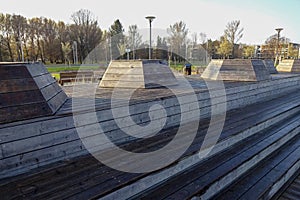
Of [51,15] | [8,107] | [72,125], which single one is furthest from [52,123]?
[51,15]

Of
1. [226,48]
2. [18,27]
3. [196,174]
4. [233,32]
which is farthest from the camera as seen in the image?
[233,32]

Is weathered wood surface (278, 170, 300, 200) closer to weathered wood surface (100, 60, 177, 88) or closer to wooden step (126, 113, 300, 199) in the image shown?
wooden step (126, 113, 300, 199)

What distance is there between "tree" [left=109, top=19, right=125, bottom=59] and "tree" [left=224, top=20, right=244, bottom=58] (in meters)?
16.5

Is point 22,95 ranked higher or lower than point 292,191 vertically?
higher

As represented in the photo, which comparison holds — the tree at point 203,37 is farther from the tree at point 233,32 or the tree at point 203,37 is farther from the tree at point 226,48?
the tree at point 226,48

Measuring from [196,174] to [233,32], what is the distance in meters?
28.6

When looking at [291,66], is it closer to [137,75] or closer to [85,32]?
[137,75]

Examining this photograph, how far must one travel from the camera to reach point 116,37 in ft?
124

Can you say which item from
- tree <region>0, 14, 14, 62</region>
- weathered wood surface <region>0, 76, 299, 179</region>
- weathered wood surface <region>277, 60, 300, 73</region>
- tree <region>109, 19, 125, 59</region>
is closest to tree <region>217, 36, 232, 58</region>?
weathered wood surface <region>277, 60, 300, 73</region>

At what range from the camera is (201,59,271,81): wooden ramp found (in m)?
6.79

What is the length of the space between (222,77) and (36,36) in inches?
1176

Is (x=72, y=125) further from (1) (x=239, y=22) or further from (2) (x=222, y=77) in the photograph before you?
(1) (x=239, y=22)

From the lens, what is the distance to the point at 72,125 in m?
2.65

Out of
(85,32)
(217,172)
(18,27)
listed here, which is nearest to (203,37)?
(85,32)
